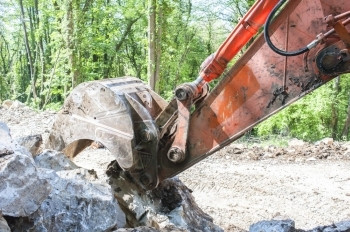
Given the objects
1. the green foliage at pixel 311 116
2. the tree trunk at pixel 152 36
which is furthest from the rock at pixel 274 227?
the green foliage at pixel 311 116

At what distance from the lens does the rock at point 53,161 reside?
3.42 m

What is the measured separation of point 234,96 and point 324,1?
2.77 ft

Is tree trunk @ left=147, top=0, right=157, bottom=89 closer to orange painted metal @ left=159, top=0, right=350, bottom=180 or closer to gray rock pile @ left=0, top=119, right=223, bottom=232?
gray rock pile @ left=0, top=119, right=223, bottom=232

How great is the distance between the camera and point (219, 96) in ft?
11.2

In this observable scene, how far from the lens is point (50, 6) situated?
16672mm

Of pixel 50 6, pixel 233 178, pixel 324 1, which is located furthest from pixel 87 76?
pixel 324 1

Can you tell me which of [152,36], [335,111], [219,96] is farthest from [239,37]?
[335,111]

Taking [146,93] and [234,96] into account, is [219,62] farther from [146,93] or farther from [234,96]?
[146,93]

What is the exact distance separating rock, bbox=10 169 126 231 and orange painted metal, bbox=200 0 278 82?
3.57ft

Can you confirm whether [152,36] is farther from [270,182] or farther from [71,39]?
[270,182]

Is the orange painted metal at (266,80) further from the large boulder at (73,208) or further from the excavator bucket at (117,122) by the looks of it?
the large boulder at (73,208)

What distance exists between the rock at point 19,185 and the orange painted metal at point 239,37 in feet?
4.74

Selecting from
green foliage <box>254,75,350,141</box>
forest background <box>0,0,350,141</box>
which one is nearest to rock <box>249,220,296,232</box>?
forest background <box>0,0,350,141</box>

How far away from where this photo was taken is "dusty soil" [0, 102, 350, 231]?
589 centimetres
